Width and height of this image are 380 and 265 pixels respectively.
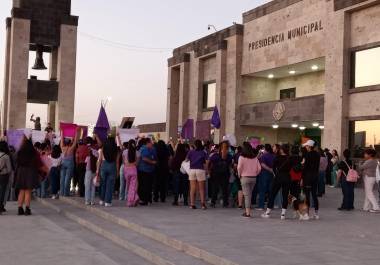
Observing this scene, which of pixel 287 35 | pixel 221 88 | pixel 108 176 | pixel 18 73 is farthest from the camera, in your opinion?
pixel 221 88

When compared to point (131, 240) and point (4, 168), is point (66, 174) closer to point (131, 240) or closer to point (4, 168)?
point (4, 168)

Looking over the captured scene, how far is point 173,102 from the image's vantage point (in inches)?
1671

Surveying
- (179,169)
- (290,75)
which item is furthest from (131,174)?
(290,75)

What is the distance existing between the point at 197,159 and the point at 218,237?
4.46 meters

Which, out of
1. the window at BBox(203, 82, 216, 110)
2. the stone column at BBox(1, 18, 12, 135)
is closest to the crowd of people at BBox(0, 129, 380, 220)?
the stone column at BBox(1, 18, 12, 135)

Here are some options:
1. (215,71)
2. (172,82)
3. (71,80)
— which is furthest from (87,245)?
(172,82)

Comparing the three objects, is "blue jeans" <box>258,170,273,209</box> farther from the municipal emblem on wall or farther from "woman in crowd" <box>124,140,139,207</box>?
the municipal emblem on wall

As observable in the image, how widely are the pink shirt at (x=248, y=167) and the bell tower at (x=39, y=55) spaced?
2122 cm

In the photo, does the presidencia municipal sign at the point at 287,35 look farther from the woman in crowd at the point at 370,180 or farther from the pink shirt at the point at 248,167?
the pink shirt at the point at 248,167

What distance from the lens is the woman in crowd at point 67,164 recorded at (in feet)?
50.9

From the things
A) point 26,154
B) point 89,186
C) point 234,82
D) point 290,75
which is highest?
point 290,75

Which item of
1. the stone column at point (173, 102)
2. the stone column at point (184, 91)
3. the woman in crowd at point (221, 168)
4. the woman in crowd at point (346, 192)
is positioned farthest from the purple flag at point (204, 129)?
the stone column at point (173, 102)

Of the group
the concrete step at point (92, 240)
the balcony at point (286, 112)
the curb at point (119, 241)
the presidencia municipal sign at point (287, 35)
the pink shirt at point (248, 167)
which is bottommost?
the concrete step at point (92, 240)

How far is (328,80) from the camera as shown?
87.2 feet
